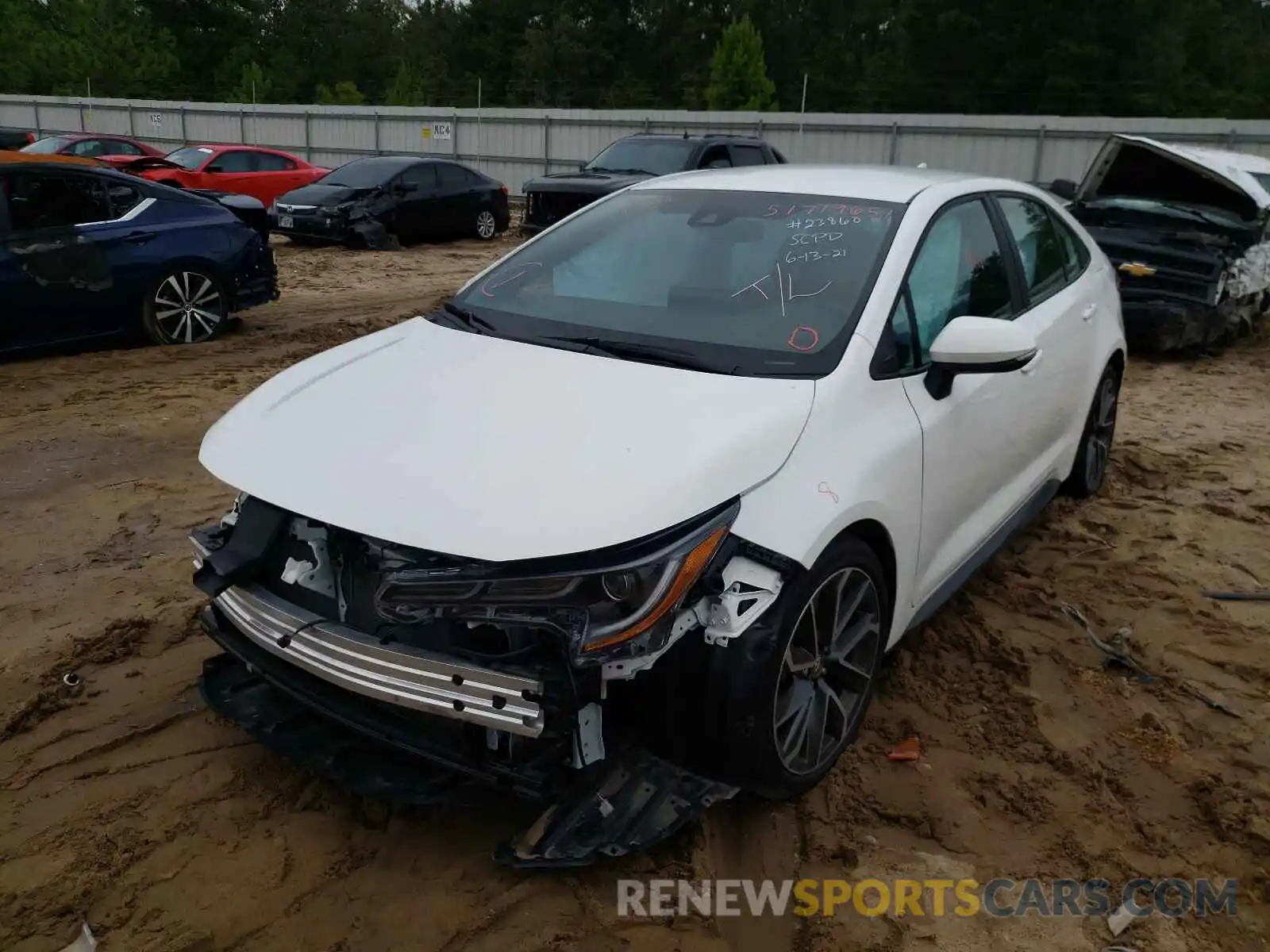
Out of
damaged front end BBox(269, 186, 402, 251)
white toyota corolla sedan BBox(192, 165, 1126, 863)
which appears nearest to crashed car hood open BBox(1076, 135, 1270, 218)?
white toyota corolla sedan BBox(192, 165, 1126, 863)

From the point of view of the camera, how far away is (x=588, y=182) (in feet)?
45.1

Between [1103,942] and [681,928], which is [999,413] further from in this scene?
[681,928]

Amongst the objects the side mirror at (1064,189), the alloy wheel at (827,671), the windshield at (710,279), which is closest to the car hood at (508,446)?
the windshield at (710,279)

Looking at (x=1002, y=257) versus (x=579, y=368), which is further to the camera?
(x=1002, y=257)

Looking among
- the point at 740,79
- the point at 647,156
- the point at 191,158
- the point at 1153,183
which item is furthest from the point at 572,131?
the point at 1153,183

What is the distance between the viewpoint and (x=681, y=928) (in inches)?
102

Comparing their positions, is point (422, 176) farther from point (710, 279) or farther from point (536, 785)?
point (536, 785)

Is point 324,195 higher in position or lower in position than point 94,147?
lower

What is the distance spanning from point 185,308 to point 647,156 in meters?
7.40

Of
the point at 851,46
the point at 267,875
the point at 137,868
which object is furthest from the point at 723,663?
the point at 851,46

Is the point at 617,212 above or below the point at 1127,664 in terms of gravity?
above

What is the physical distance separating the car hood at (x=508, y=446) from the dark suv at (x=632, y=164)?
10.6m

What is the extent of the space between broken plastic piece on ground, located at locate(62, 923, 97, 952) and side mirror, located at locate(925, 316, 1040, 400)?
2.75 meters

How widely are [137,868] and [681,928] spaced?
142 cm
